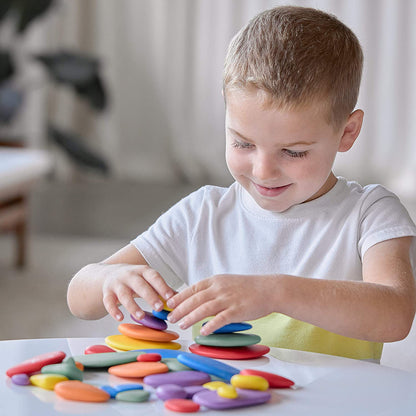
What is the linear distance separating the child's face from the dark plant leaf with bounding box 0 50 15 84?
3333mm

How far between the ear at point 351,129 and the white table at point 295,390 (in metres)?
0.34

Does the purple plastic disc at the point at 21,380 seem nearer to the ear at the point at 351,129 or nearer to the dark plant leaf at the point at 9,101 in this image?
the ear at the point at 351,129

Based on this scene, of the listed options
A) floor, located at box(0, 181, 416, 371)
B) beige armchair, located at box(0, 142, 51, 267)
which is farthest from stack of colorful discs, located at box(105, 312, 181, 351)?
beige armchair, located at box(0, 142, 51, 267)

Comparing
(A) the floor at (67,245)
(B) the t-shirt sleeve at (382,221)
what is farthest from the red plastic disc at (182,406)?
(A) the floor at (67,245)

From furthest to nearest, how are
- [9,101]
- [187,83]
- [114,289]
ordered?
1. [187,83]
2. [9,101]
3. [114,289]

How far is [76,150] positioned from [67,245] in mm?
1024

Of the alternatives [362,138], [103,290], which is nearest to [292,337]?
[103,290]

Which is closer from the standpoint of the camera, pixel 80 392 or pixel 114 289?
pixel 80 392

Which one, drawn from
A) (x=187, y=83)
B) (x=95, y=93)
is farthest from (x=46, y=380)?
(x=187, y=83)

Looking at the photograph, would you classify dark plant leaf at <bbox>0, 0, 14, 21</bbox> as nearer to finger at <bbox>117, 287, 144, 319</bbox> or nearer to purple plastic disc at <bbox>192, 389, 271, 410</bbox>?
finger at <bbox>117, 287, 144, 319</bbox>

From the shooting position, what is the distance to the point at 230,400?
0.62m

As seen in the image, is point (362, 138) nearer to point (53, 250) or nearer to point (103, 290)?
point (53, 250)

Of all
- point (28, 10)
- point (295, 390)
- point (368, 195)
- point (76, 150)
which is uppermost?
point (28, 10)

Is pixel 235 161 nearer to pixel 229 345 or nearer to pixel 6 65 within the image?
pixel 229 345
